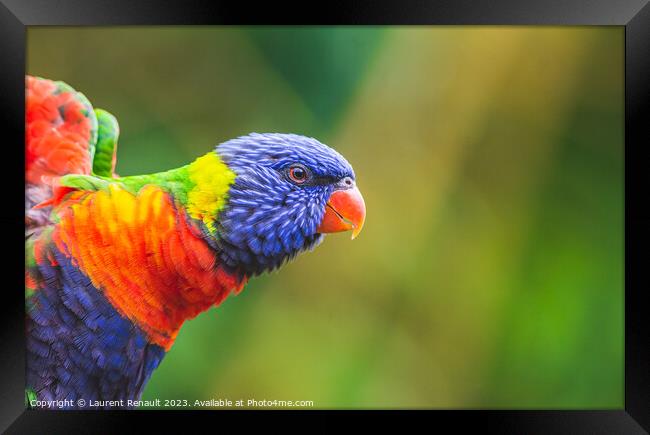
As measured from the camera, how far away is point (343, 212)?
6.72ft

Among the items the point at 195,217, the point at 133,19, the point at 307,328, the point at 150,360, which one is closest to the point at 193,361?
the point at 150,360

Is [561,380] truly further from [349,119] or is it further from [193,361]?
[193,361]

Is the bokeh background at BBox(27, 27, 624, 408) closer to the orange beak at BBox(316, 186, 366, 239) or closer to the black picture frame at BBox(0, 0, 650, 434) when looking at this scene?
the black picture frame at BBox(0, 0, 650, 434)

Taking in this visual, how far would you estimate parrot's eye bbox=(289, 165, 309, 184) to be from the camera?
Result: 6.66ft

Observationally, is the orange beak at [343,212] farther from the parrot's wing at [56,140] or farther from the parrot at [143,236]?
the parrot's wing at [56,140]

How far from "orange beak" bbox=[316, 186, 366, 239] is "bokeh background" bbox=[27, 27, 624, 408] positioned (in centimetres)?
23

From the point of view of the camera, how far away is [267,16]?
221 cm

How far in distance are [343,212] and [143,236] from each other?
75 cm

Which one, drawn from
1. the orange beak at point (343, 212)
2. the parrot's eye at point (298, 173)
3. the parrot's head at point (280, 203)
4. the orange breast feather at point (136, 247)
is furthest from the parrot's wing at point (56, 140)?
the orange beak at point (343, 212)

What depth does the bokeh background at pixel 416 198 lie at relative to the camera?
224cm

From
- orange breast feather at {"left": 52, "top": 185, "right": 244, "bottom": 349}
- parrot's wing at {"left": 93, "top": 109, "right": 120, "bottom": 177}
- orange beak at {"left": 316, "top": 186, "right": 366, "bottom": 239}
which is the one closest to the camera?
orange breast feather at {"left": 52, "top": 185, "right": 244, "bottom": 349}

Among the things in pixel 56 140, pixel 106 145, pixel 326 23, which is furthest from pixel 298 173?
pixel 56 140

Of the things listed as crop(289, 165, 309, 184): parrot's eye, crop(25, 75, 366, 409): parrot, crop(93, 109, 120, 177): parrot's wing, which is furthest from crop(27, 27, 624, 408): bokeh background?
crop(289, 165, 309, 184): parrot's eye

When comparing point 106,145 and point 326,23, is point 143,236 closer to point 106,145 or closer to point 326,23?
point 106,145
